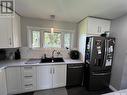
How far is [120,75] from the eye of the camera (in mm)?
2137

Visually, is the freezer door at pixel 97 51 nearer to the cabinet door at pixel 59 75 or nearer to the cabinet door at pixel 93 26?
the cabinet door at pixel 93 26

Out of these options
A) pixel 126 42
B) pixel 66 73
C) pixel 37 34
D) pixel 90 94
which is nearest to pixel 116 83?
pixel 90 94

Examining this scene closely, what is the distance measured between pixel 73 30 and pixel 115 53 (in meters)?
1.64

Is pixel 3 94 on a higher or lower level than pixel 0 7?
lower

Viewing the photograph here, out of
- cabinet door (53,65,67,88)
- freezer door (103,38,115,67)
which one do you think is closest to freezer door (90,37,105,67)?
freezer door (103,38,115,67)

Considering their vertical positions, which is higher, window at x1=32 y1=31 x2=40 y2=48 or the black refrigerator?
window at x1=32 y1=31 x2=40 y2=48

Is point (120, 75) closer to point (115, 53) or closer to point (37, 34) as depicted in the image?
point (115, 53)

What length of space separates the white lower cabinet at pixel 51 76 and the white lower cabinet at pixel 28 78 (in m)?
0.14

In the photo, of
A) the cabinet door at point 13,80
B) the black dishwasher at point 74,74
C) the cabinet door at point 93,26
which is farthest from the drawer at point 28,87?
the cabinet door at point 93,26

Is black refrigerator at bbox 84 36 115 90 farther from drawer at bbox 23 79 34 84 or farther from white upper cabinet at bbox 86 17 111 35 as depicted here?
drawer at bbox 23 79 34 84

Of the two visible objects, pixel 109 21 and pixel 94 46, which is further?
pixel 109 21

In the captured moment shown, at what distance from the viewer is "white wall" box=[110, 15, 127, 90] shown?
2.05m

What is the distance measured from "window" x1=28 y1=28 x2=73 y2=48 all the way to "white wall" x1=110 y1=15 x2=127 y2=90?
1519 millimetres

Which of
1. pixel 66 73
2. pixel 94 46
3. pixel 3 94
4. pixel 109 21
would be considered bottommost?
pixel 3 94
